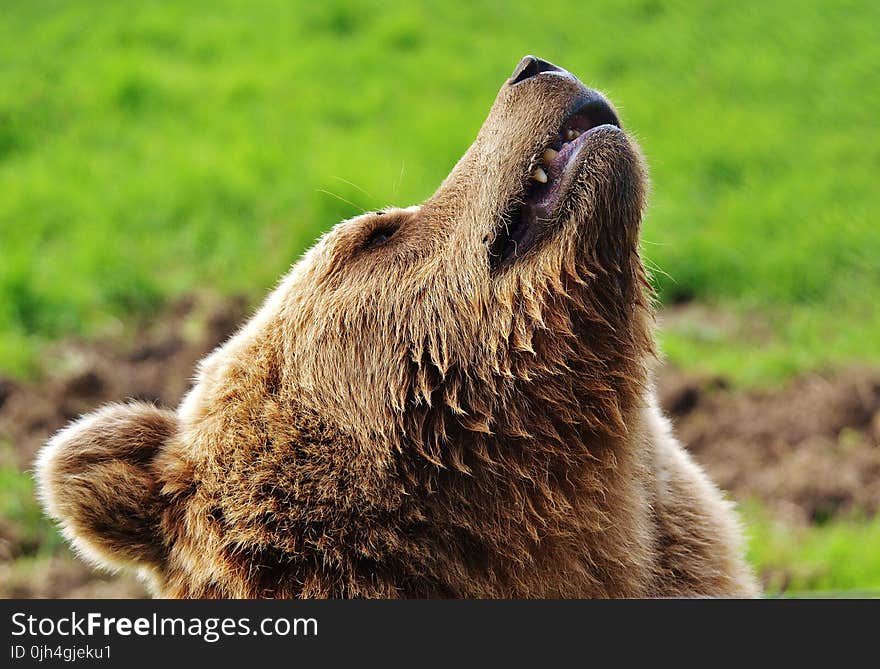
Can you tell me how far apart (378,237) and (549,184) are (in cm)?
58

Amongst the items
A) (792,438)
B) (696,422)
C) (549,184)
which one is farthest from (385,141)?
(549,184)

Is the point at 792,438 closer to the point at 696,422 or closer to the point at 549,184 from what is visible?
the point at 696,422

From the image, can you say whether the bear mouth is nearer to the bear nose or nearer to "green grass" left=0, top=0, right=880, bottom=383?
the bear nose

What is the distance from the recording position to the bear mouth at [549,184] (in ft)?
9.34

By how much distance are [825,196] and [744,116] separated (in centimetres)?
126

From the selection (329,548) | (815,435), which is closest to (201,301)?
(815,435)

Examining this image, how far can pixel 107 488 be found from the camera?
287 cm

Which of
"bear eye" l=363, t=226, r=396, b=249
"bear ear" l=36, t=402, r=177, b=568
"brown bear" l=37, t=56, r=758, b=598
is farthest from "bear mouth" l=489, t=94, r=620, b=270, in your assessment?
"bear ear" l=36, t=402, r=177, b=568

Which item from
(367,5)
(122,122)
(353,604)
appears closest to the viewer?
(353,604)

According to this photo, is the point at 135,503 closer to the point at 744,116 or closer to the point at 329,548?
the point at 329,548

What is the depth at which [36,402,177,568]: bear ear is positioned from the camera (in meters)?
2.87

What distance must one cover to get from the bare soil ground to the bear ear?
227 centimetres

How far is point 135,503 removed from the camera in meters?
2.91

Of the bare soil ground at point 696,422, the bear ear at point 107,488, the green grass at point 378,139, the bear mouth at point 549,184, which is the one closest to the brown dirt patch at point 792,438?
the bare soil ground at point 696,422
